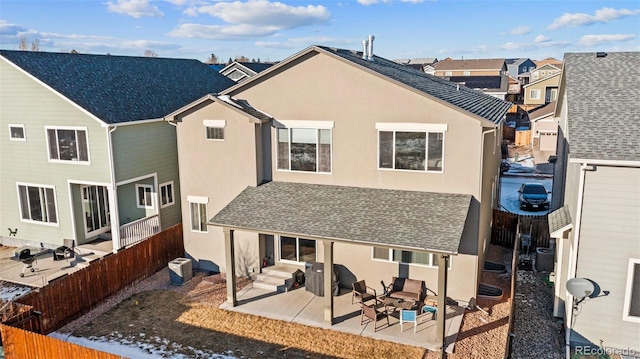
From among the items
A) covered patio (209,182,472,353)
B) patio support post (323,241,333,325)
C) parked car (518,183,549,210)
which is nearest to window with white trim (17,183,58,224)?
covered patio (209,182,472,353)

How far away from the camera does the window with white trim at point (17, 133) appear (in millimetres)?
19469

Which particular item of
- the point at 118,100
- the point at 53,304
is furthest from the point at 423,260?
the point at 118,100

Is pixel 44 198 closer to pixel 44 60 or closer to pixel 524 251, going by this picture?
pixel 44 60

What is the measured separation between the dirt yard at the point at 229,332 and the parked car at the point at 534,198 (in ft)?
40.6

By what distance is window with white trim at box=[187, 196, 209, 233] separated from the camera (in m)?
17.2

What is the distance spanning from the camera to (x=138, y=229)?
62.7 feet

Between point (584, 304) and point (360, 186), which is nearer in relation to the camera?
point (584, 304)

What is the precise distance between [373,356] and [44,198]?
16109 millimetres

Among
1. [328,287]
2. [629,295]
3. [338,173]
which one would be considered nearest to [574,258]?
[629,295]

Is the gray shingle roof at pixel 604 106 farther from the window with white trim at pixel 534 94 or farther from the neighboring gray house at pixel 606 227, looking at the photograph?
the window with white trim at pixel 534 94

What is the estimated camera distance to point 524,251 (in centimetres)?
1955

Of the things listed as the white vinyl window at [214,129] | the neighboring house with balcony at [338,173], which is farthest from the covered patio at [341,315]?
the white vinyl window at [214,129]

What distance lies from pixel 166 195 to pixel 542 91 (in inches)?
2149

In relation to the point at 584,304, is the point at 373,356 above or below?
below
